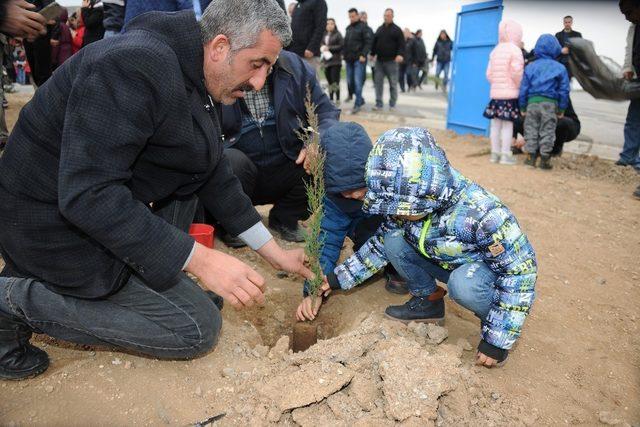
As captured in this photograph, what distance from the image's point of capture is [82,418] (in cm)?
203

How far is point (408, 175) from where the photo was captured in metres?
2.15

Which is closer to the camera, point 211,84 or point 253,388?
point 211,84

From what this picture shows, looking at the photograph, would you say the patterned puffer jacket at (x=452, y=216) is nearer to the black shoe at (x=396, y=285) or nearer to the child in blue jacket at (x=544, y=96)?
the black shoe at (x=396, y=285)

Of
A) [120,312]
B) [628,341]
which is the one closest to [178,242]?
[120,312]

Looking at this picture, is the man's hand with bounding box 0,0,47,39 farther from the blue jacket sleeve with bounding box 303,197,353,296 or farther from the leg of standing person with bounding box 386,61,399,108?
the leg of standing person with bounding box 386,61,399,108

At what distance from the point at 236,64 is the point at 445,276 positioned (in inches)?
65.1

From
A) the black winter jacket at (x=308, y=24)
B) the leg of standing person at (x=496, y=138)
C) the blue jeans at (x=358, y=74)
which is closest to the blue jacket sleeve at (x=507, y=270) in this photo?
the leg of standing person at (x=496, y=138)

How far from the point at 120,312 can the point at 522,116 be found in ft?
21.6

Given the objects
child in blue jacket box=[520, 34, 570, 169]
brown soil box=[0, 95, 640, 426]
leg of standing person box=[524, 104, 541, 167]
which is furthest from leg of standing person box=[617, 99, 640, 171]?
brown soil box=[0, 95, 640, 426]

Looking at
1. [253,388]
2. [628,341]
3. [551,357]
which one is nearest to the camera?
[253,388]

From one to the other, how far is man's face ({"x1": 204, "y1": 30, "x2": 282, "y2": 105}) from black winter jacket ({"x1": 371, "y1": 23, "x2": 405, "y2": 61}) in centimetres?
1042

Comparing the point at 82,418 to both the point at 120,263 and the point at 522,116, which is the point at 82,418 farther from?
the point at 522,116

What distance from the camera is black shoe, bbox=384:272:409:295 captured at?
3299 mm

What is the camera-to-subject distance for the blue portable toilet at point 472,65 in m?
8.48
